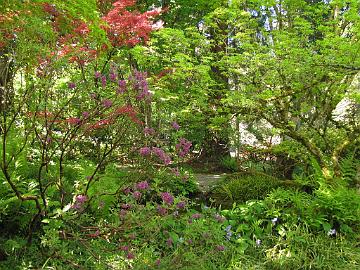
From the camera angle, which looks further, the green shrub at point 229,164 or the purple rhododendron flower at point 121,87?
the green shrub at point 229,164

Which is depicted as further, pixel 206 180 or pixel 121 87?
pixel 206 180

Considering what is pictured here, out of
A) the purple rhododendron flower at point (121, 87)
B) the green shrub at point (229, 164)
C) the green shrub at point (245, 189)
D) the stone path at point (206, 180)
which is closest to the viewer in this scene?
the purple rhododendron flower at point (121, 87)

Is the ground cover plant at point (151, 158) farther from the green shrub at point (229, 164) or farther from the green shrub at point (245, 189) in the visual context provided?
the green shrub at point (229, 164)

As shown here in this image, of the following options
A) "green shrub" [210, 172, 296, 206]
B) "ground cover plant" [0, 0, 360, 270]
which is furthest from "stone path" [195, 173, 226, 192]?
"green shrub" [210, 172, 296, 206]

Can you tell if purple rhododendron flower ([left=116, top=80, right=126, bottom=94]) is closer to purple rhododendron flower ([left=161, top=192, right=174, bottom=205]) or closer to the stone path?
purple rhododendron flower ([left=161, top=192, right=174, bottom=205])

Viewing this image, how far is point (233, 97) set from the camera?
17.0 ft

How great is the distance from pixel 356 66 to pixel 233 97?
1673 mm

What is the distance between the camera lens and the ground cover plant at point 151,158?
290cm

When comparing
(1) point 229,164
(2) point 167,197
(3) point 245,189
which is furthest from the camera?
(1) point 229,164

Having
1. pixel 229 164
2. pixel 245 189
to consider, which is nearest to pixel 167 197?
pixel 245 189

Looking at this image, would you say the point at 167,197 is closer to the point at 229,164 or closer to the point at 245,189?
the point at 245,189

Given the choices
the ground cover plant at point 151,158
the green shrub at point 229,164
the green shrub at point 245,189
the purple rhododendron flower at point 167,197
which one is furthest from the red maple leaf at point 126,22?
the green shrub at point 229,164

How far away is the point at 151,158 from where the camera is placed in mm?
3447

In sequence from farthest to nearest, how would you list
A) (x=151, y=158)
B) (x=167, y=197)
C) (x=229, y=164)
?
(x=229, y=164), (x=151, y=158), (x=167, y=197)
